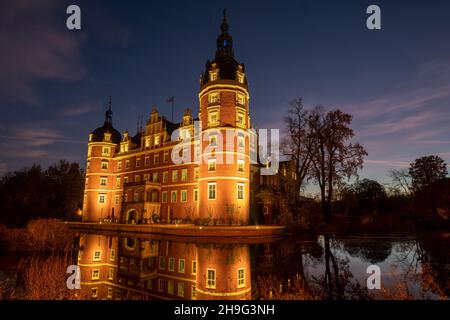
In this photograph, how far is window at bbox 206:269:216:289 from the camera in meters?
10.4

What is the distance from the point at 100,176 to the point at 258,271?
128ft

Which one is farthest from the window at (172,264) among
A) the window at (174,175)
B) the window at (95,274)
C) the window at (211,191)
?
the window at (174,175)

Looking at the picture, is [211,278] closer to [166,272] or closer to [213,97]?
[166,272]

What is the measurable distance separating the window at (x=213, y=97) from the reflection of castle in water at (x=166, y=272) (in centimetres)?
1844

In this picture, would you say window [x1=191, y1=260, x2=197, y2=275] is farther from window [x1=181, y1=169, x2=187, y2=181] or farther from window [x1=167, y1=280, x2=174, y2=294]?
window [x1=181, y1=169, x2=187, y2=181]

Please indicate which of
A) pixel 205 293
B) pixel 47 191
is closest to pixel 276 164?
pixel 47 191

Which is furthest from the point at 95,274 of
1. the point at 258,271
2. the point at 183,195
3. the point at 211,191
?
the point at 183,195

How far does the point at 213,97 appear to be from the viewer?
3195 centimetres

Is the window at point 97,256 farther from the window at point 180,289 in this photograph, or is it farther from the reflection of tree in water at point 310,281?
the reflection of tree in water at point 310,281

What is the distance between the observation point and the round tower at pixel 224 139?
28828 millimetres

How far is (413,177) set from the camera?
137 feet

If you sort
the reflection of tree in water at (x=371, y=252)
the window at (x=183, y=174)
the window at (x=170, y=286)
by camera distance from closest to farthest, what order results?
the window at (x=170, y=286) < the reflection of tree in water at (x=371, y=252) < the window at (x=183, y=174)
